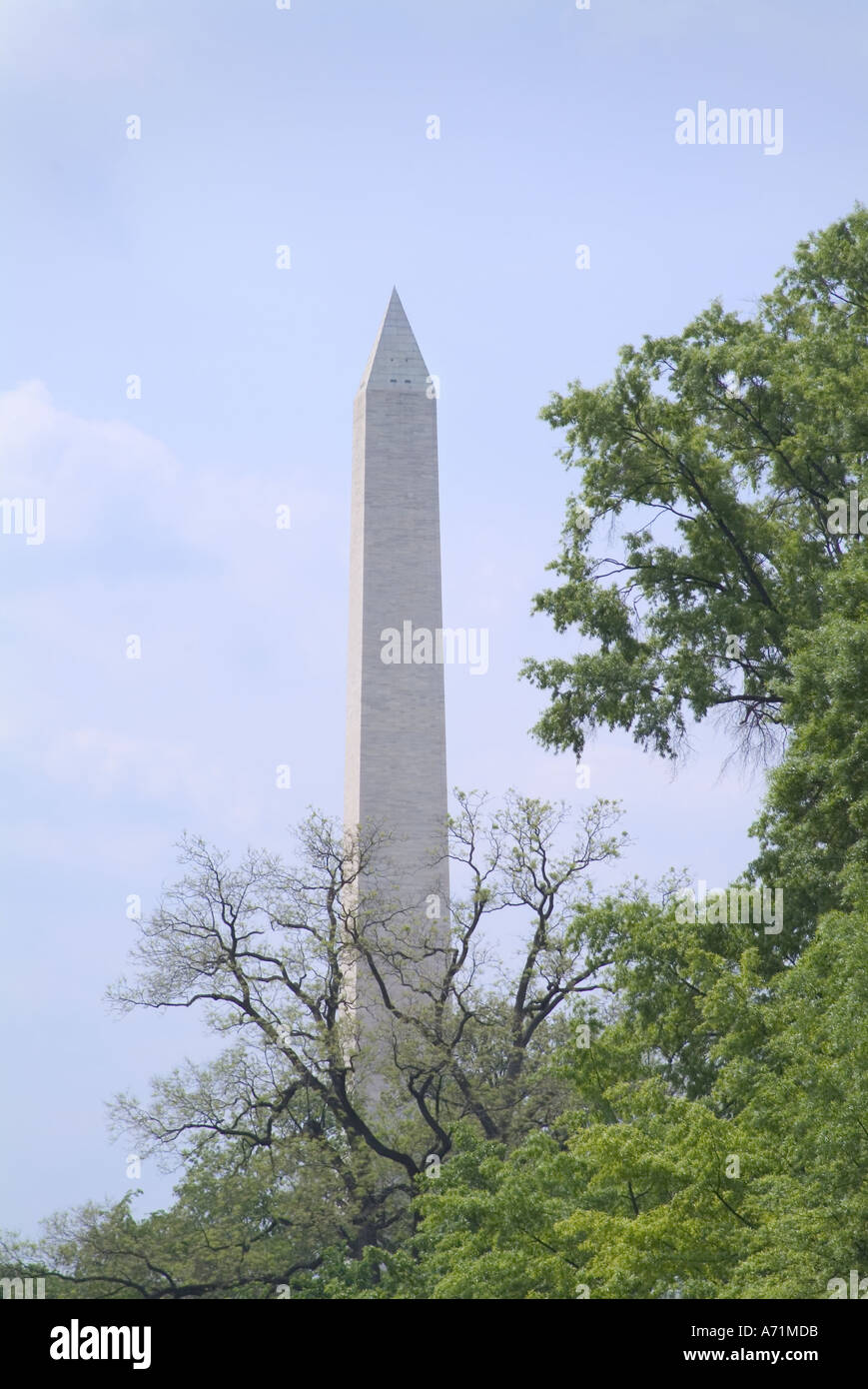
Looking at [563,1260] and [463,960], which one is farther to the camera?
[463,960]

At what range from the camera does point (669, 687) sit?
23516 mm

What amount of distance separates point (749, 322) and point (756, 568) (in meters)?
3.83

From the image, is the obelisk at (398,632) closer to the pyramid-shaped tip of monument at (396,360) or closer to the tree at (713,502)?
the pyramid-shaped tip of monument at (396,360)

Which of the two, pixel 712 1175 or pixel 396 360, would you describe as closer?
pixel 712 1175

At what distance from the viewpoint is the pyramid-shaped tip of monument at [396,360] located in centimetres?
4388

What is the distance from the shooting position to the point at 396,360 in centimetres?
4488

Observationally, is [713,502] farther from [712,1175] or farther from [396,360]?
[396,360]

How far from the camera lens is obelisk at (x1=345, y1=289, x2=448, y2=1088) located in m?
40.1

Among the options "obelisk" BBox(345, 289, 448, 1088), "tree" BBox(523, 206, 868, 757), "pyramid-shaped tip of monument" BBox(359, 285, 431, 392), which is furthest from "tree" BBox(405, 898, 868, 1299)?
"pyramid-shaped tip of monument" BBox(359, 285, 431, 392)

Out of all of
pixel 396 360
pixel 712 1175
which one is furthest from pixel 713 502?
pixel 396 360

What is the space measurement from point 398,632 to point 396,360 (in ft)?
27.4
